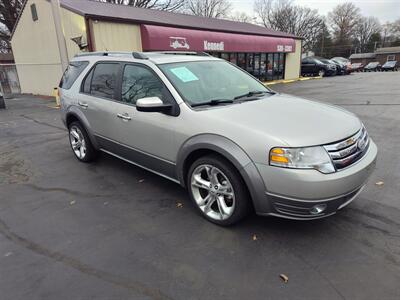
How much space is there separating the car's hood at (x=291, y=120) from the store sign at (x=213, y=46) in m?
14.8

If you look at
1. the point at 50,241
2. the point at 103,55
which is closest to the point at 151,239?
the point at 50,241

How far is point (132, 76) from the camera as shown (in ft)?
12.9

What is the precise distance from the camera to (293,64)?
2661cm

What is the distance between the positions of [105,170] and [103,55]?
71.0 inches

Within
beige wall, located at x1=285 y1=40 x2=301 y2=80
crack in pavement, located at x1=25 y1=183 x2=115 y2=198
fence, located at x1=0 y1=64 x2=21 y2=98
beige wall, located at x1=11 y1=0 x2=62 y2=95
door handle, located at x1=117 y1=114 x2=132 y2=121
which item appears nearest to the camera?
door handle, located at x1=117 y1=114 x2=132 y2=121

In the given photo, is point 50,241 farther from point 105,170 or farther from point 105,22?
point 105,22

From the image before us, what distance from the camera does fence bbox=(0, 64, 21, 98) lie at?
2064 centimetres

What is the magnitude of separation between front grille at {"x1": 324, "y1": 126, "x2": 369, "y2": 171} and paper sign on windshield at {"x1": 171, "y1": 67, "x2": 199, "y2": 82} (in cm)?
176

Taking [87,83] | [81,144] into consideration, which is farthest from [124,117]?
[81,144]

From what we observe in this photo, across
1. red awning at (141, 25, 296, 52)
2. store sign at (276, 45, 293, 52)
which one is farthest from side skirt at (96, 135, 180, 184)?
store sign at (276, 45, 293, 52)

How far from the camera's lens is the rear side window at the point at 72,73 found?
4.94 m

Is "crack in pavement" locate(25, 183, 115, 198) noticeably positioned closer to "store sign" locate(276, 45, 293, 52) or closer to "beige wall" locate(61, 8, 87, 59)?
"beige wall" locate(61, 8, 87, 59)

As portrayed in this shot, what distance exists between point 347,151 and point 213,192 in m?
1.34

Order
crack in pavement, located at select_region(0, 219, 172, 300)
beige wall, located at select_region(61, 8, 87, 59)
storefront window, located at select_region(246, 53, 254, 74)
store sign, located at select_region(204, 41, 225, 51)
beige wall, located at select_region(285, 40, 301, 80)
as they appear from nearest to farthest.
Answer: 1. crack in pavement, located at select_region(0, 219, 172, 300)
2. beige wall, located at select_region(61, 8, 87, 59)
3. store sign, located at select_region(204, 41, 225, 51)
4. storefront window, located at select_region(246, 53, 254, 74)
5. beige wall, located at select_region(285, 40, 301, 80)
